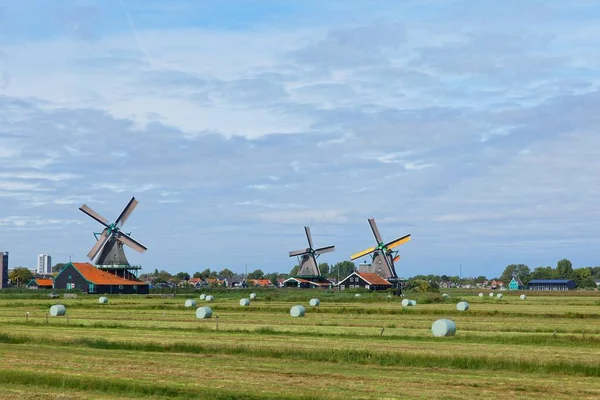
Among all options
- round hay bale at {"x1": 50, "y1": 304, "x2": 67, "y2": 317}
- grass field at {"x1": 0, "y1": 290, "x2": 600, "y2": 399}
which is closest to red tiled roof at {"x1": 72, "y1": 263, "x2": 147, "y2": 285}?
round hay bale at {"x1": 50, "y1": 304, "x2": 67, "y2": 317}

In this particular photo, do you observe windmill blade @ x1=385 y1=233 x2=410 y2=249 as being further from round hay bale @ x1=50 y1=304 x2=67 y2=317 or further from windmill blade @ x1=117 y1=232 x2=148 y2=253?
round hay bale @ x1=50 y1=304 x2=67 y2=317

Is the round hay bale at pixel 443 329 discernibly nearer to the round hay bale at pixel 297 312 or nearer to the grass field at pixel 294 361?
the grass field at pixel 294 361

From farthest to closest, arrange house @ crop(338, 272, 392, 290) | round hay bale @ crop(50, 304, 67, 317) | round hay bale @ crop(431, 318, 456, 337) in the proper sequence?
house @ crop(338, 272, 392, 290)
round hay bale @ crop(50, 304, 67, 317)
round hay bale @ crop(431, 318, 456, 337)

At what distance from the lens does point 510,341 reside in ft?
129

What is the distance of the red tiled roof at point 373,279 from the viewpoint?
162 metres

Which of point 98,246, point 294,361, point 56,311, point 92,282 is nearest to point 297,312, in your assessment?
point 56,311

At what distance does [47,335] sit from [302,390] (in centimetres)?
2239

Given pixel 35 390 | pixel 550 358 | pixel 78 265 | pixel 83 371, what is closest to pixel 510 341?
pixel 550 358

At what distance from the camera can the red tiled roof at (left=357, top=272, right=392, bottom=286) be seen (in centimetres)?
16212

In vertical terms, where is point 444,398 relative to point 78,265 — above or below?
below

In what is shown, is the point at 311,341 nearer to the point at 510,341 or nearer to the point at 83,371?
the point at 510,341

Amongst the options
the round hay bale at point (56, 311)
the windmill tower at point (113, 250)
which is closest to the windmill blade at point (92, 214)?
Result: the windmill tower at point (113, 250)

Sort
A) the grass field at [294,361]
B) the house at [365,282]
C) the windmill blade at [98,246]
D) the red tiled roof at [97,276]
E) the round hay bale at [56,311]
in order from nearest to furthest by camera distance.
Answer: the grass field at [294,361], the round hay bale at [56,311], the red tiled roof at [97,276], the windmill blade at [98,246], the house at [365,282]

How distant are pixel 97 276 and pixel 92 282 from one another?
356 cm
